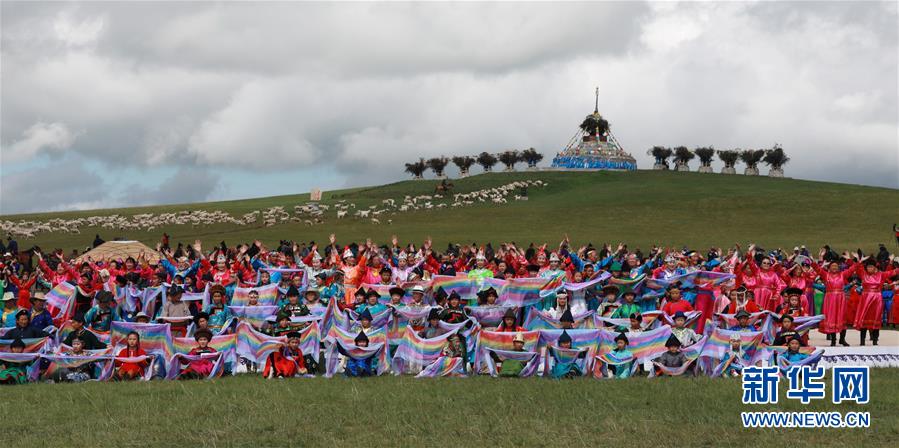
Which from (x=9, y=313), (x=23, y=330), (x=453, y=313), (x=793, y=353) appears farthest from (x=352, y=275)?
(x=793, y=353)

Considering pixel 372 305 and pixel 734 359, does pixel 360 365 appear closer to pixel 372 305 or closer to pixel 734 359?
pixel 372 305

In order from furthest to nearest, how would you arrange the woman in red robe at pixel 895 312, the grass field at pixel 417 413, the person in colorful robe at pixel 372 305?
the woman in red robe at pixel 895 312
the person in colorful robe at pixel 372 305
the grass field at pixel 417 413

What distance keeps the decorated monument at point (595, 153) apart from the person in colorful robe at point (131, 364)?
110 metres

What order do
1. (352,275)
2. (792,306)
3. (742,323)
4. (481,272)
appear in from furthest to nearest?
(352,275)
(481,272)
(792,306)
(742,323)

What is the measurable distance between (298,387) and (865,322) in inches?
535

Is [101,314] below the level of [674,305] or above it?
below

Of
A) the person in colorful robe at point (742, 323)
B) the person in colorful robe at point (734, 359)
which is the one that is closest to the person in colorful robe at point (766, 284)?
the person in colorful robe at point (742, 323)

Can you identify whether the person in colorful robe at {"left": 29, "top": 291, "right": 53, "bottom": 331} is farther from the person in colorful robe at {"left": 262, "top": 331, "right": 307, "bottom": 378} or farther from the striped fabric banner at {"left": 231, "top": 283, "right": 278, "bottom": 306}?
the person in colorful robe at {"left": 262, "top": 331, "right": 307, "bottom": 378}

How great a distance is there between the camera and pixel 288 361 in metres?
18.0

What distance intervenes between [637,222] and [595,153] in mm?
57063

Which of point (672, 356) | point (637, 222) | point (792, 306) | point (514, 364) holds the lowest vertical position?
point (514, 364)

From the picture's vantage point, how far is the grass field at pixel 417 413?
12391mm

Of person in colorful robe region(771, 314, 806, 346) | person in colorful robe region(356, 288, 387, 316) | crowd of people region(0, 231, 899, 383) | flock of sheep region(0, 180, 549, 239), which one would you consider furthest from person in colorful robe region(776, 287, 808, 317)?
flock of sheep region(0, 180, 549, 239)

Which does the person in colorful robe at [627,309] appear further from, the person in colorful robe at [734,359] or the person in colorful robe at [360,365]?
the person in colorful robe at [360,365]
